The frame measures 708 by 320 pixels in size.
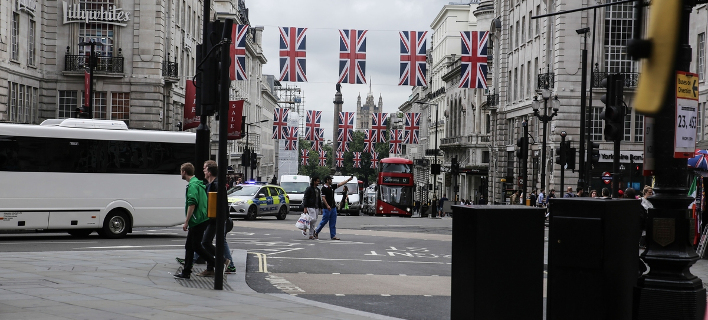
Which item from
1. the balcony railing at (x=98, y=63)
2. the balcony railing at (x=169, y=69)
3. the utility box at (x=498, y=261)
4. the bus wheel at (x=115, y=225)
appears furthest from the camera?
the balcony railing at (x=169, y=69)

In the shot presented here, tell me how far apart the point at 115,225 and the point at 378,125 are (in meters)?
48.9

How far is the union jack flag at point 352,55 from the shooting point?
107 feet

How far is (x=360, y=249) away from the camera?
66.3 feet

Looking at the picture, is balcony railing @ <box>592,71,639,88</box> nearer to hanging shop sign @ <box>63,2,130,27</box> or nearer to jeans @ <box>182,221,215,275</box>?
hanging shop sign @ <box>63,2,130,27</box>

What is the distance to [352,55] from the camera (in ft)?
108

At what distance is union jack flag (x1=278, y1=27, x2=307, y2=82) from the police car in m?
5.32

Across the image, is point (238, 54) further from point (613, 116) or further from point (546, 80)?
point (546, 80)

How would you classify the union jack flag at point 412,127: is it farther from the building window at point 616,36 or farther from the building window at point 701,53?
the building window at point 701,53

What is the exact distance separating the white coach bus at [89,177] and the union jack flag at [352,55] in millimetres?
11304

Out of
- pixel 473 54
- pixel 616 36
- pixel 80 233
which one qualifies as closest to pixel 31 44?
pixel 473 54

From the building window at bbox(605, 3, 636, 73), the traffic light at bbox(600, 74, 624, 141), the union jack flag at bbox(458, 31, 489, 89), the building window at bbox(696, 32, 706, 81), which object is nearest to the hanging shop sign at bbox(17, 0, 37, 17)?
the union jack flag at bbox(458, 31, 489, 89)

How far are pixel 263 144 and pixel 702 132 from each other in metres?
80.6

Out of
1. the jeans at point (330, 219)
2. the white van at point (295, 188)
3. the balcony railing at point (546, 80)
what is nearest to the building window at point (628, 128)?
the balcony railing at point (546, 80)

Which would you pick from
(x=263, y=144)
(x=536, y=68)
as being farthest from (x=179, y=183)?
(x=263, y=144)
